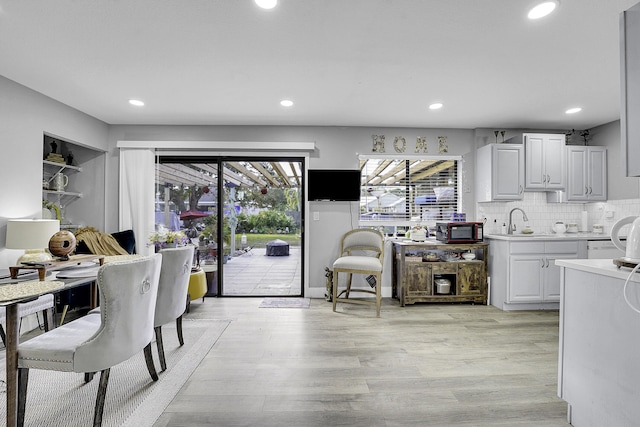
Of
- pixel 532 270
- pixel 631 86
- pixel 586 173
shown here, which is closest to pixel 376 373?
pixel 631 86

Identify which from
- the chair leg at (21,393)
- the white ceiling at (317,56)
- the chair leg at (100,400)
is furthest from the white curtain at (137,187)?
the chair leg at (100,400)

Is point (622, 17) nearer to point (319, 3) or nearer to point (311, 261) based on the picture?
point (319, 3)

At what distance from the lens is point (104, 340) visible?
1.61 meters

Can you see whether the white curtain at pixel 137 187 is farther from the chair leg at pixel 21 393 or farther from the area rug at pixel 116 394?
the chair leg at pixel 21 393

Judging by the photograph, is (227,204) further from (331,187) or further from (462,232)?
(462,232)

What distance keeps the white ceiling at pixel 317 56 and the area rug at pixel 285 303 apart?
2.33 m

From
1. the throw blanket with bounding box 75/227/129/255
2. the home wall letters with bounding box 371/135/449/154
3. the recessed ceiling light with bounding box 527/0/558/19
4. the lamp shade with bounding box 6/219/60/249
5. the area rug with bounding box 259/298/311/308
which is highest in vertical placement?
the recessed ceiling light with bounding box 527/0/558/19

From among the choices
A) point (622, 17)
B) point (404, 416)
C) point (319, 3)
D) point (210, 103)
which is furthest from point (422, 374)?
point (210, 103)

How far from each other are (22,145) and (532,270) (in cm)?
558

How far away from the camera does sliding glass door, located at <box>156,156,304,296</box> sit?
438cm

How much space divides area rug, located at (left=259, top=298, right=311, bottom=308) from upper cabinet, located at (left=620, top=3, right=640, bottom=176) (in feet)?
10.6

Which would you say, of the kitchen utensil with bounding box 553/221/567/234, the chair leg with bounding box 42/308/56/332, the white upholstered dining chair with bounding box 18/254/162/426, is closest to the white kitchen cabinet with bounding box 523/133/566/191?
the kitchen utensil with bounding box 553/221/567/234

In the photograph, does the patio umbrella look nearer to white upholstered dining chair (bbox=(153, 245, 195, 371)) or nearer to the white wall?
the white wall

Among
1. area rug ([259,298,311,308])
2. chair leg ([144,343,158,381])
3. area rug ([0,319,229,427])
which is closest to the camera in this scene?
area rug ([0,319,229,427])
